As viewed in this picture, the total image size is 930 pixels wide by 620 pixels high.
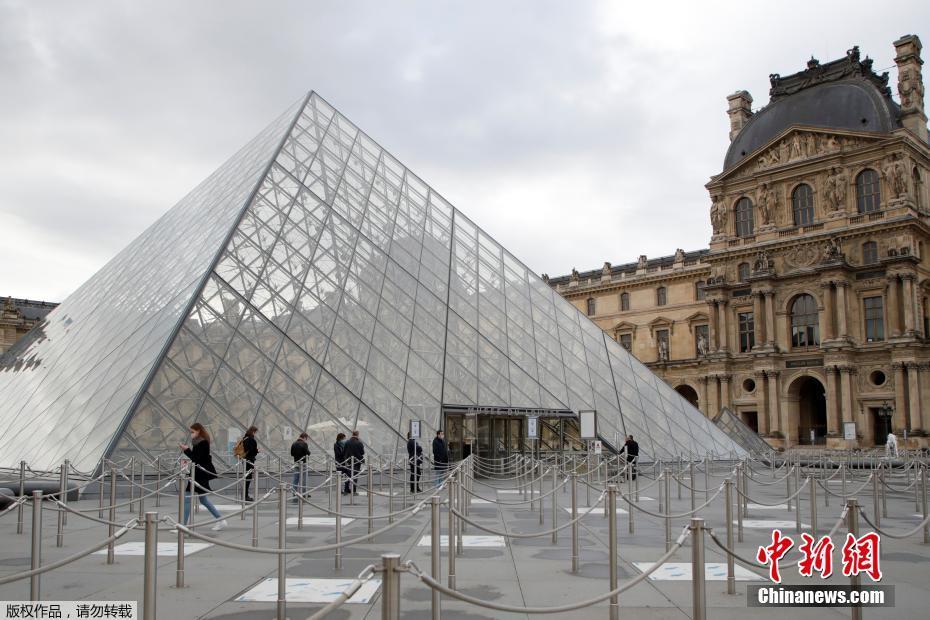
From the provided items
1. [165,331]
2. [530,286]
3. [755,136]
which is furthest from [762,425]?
[165,331]

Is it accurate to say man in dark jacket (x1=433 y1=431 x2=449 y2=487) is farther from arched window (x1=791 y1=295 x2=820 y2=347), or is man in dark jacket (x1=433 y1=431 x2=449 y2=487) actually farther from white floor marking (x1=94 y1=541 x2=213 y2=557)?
arched window (x1=791 y1=295 x2=820 y2=347)

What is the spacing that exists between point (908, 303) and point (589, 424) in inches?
1449

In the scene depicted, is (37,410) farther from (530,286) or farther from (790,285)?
(790,285)

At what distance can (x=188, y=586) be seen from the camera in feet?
23.1

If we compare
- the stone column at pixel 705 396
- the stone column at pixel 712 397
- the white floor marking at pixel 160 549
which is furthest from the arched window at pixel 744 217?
the white floor marking at pixel 160 549

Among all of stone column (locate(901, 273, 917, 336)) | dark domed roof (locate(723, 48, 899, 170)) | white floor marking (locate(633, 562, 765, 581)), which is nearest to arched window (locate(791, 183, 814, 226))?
dark domed roof (locate(723, 48, 899, 170))

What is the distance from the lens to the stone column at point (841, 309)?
49.5m

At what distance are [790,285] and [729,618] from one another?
167 ft

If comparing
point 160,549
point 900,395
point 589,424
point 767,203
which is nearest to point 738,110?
point 767,203

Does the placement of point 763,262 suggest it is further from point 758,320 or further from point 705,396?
point 705,396

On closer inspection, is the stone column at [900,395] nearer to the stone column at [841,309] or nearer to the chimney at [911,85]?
the stone column at [841,309]

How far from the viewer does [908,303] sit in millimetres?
47219

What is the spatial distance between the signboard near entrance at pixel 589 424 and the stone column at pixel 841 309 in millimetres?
36656

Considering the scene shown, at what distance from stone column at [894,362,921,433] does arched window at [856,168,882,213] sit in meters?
10.1
